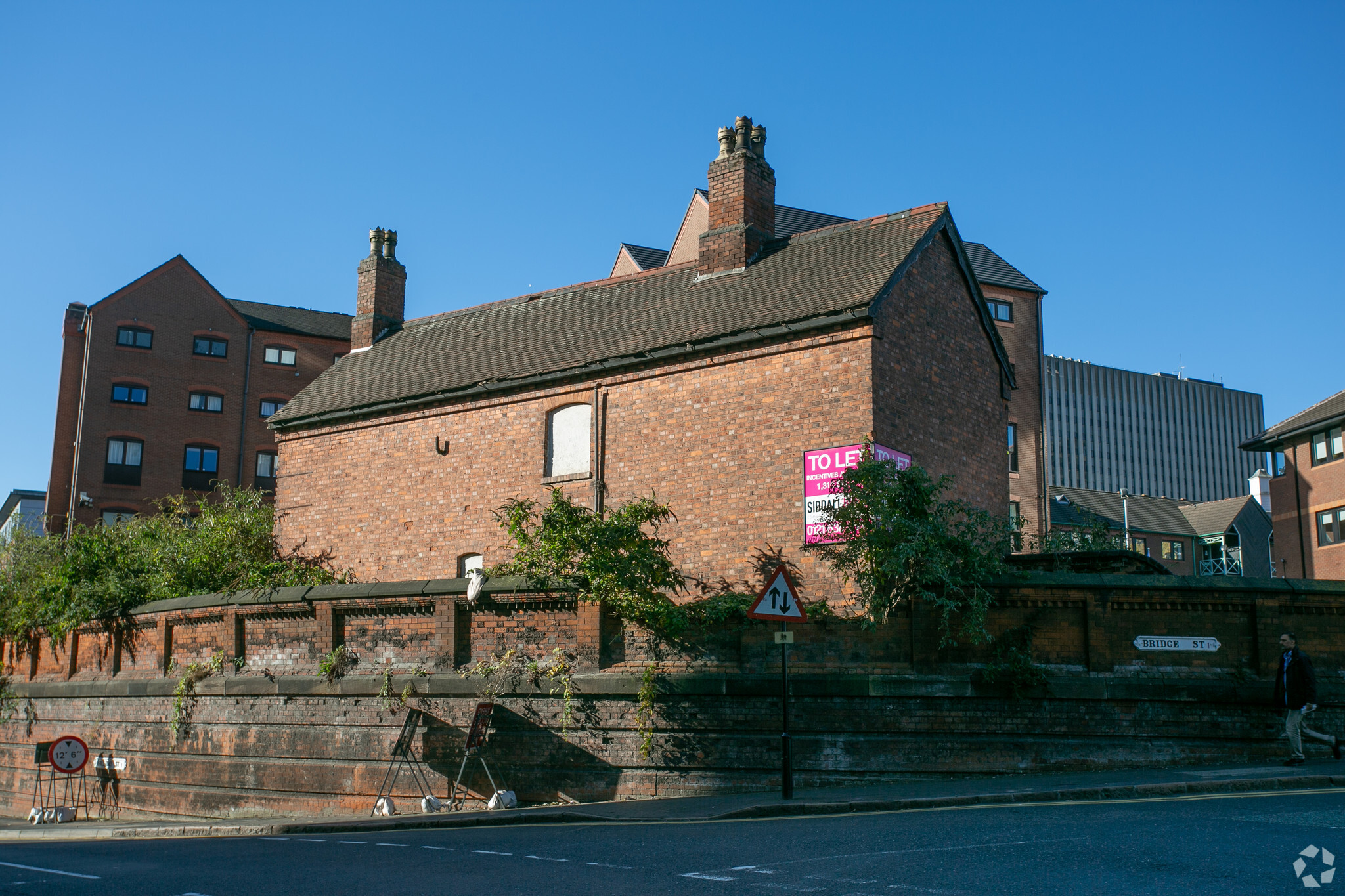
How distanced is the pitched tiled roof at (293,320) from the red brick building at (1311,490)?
40.5 meters

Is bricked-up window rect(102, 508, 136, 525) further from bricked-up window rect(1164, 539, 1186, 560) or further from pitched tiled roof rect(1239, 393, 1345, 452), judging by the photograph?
bricked-up window rect(1164, 539, 1186, 560)

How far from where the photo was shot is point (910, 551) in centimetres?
1448

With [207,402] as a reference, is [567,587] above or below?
below

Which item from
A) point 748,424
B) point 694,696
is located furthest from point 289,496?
point 694,696

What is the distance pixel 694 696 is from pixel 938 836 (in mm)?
5521

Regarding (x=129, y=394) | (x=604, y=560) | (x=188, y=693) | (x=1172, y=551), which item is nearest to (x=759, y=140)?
(x=604, y=560)

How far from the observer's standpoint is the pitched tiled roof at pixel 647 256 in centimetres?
4647

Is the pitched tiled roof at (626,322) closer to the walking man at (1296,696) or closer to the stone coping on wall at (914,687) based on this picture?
the stone coping on wall at (914,687)

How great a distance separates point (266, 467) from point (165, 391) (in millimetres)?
5317

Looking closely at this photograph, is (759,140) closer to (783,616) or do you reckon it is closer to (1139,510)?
(783,616)

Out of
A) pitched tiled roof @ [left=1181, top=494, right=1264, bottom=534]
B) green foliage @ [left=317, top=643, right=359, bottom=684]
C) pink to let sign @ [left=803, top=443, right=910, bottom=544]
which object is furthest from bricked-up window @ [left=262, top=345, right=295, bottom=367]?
pitched tiled roof @ [left=1181, top=494, right=1264, bottom=534]

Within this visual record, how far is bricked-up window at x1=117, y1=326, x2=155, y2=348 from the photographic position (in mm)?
47031

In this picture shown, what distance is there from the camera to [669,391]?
20203mm

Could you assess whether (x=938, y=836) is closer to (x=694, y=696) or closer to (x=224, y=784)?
(x=694, y=696)
